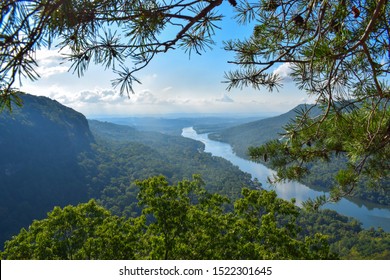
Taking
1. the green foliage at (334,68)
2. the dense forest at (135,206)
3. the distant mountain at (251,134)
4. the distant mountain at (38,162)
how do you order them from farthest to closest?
the distant mountain at (251,134) → the distant mountain at (38,162) → the dense forest at (135,206) → the green foliage at (334,68)

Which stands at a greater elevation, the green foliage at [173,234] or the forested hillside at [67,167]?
the green foliage at [173,234]

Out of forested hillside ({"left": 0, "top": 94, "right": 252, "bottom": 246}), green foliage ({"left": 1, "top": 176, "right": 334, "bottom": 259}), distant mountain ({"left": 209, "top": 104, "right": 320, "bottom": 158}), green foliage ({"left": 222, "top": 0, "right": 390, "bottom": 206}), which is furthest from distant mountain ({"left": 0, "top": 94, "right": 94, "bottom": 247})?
distant mountain ({"left": 209, "top": 104, "right": 320, "bottom": 158})

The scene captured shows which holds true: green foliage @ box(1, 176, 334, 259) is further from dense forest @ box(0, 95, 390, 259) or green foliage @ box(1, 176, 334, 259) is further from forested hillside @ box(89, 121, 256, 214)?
forested hillside @ box(89, 121, 256, 214)

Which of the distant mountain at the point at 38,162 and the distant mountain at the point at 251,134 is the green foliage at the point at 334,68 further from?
the distant mountain at the point at 251,134

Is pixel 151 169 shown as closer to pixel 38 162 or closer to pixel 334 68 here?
pixel 38 162

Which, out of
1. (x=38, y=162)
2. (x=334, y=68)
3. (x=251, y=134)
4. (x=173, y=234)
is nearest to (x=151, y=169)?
(x=38, y=162)

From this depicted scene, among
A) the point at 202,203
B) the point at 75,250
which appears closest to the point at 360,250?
the point at 202,203

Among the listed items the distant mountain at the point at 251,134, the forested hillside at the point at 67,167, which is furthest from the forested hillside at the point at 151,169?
the distant mountain at the point at 251,134
